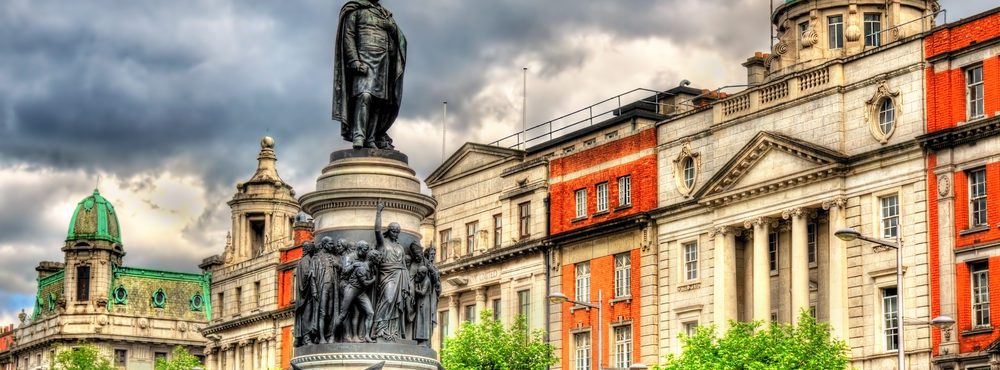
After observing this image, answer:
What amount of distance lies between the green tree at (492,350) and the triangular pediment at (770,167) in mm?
9618

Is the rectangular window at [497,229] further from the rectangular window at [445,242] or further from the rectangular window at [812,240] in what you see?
the rectangular window at [812,240]

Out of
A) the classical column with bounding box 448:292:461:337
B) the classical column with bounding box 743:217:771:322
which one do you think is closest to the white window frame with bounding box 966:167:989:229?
the classical column with bounding box 743:217:771:322

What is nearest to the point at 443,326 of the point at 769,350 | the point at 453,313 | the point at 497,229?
the point at 453,313

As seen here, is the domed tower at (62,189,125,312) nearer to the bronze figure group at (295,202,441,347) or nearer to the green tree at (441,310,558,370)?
the green tree at (441,310,558,370)

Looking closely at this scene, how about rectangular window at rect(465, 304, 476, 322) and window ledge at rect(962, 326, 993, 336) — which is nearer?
window ledge at rect(962, 326, 993, 336)

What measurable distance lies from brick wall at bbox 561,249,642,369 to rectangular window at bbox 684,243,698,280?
274 cm

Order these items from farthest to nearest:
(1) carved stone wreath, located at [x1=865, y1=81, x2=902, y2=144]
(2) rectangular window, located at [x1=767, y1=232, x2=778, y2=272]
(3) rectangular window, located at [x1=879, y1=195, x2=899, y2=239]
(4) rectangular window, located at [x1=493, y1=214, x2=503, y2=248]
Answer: (4) rectangular window, located at [x1=493, y1=214, x2=503, y2=248] < (2) rectangular window, located at [x1=767, y1=232, x2=778, y2=272] < (1) carved stone wreath, located at [x1=865, y1=81, x2=902, y2=144] < (3) rectangular window, located at [x1=879, y1=195, x2=899, y2=239]

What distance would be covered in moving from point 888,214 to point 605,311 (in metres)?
17.1

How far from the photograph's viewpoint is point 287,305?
114m

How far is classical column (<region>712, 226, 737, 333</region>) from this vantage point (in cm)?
7606

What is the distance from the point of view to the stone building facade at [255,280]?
382 ft

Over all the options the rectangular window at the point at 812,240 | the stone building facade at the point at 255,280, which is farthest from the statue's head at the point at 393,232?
the stone building facade at the point at 255,280

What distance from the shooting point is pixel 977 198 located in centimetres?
6662

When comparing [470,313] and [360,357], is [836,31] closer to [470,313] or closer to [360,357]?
[470,313]
